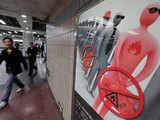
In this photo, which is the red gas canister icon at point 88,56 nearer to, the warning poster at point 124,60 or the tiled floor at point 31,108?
the warning poster at point 124,60

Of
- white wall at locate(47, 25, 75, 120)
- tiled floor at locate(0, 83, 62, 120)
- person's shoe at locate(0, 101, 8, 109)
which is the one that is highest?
white wall at locate(47, 25, 75, 120)

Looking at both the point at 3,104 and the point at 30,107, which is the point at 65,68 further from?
the point at 3,104

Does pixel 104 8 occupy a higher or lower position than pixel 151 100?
higher

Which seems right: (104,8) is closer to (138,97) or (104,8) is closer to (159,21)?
(159,21)

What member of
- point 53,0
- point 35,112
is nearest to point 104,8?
point 53,0

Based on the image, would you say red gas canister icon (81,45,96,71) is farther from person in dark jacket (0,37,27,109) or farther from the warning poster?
person in dark jacket (0,37,27,109)

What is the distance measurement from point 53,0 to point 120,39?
235 centimetres

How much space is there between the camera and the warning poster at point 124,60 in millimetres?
386

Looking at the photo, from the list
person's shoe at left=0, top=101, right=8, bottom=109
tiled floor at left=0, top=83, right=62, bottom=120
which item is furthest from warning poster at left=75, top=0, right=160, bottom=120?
person's shoe at left=0, top=101, right=8, bottom=109

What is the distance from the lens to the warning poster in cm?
39

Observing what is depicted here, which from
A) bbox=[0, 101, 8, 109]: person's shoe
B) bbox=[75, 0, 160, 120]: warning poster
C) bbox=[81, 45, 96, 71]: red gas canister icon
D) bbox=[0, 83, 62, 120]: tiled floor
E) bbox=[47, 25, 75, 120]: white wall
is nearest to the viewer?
bbox=[75, 0, 160, 120]: warning poster

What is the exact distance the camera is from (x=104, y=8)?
64cm

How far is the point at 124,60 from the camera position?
1.65ft

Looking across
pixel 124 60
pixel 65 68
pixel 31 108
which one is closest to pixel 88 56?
pixel 124 60
